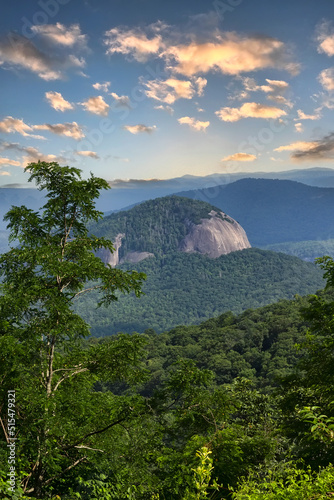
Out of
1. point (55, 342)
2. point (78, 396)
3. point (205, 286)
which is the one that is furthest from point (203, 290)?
point (78, 396)

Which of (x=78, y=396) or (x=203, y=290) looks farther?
(x=203, y=290)

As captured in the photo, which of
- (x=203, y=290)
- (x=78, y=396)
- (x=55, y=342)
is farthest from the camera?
(x=203, y=290)

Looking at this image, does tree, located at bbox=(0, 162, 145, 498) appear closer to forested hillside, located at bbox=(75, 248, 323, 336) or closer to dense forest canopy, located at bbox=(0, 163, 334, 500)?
dense forest canopy, located at bbox=(0, 163, 334, 500)

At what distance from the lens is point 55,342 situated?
22.3 feet

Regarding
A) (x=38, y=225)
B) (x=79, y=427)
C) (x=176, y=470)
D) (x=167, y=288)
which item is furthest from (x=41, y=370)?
(x=167, y=288)

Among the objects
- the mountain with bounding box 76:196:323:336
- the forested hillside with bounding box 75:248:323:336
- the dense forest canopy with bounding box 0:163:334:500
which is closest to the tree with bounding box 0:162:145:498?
the dense forest canopy with bounding box 0:163:334:500

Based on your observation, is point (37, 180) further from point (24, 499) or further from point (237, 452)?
point (237, 452)

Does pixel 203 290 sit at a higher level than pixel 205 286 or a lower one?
lower

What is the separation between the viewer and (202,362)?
59.6 m

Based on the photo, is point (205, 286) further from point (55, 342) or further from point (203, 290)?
point (55, 342)

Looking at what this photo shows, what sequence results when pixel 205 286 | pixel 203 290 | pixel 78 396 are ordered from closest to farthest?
pixel 78 396 < pixel 203 290 < pixel 205 286

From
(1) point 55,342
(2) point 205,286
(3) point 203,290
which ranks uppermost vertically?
(1) point 55,342

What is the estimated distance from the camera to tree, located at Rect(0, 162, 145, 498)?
5680mm

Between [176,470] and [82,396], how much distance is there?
8.52 ft
